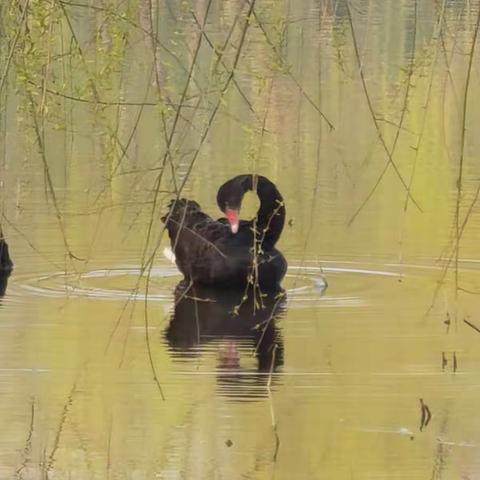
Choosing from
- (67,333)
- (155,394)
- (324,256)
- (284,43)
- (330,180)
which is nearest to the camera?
(284,43)

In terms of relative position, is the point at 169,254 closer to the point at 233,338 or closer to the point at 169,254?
the point at 169,254

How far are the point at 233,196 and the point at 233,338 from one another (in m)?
1.92

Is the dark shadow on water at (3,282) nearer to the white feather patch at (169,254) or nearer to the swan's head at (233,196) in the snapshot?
the white feather patch at (169,254)

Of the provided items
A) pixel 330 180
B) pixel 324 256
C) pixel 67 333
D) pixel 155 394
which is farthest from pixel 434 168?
pixel 155 394

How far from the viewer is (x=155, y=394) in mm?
6781

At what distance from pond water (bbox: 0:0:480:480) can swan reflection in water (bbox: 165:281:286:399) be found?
0.7 inches

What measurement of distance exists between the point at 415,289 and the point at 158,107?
4887mm

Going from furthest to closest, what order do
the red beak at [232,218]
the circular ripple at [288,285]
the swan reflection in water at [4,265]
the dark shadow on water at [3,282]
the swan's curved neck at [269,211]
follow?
the swan's curved neck at [269,211]
the red beak at [232,218]
the swan reflection in water at [4,265]
the dark shadow on water at [3,282]
the circular ripple at [288,285]

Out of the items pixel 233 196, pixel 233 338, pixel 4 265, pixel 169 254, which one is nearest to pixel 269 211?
pixel 233 196

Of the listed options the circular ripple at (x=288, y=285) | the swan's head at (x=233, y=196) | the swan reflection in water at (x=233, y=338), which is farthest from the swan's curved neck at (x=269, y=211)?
the swan reflection in water at (x=233, y=338)

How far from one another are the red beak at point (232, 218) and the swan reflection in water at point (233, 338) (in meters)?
0.34

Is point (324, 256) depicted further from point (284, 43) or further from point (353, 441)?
point (284, 43)

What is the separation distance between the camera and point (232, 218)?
9836 millimetres

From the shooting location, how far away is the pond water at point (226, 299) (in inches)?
→ 179
